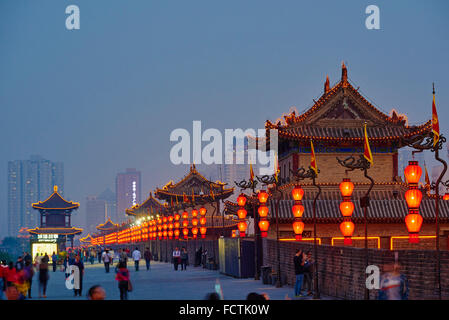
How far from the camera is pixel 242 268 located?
36.3 meters

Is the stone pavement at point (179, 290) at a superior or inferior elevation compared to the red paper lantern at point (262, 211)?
inferior

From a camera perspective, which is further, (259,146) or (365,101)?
(259,146)

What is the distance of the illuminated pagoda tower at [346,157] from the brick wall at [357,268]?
13.2 meters

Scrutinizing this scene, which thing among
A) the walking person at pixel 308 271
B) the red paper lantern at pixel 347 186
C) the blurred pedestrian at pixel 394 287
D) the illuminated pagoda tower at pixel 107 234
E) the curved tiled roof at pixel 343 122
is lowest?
the illuminated pagoda tower at pixel 107 234

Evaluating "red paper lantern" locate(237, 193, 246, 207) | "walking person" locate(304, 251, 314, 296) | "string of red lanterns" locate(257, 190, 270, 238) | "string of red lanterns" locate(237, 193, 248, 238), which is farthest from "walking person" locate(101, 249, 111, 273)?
"walking person" locate(304, 251, 314, 296)

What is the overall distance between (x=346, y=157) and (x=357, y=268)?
81.1ft

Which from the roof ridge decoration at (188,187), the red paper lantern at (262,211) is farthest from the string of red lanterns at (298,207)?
the roof ridge decoration at (188,187)

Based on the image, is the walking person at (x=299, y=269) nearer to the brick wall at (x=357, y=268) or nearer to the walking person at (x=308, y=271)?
the walking person at (x=308, y=271)

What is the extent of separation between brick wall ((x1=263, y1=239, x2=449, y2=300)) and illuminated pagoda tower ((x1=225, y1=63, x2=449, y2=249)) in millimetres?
13240

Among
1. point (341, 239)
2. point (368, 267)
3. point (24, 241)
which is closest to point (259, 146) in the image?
point (341, 239)

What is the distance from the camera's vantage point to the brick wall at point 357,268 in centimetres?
1883

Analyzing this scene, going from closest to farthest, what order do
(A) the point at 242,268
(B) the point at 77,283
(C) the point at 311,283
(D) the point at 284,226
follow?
1. (C) the point at 311,283
2. (B) the point at 77,283
3. (A) the point at 242,268
4. (D) the point at 284,226
